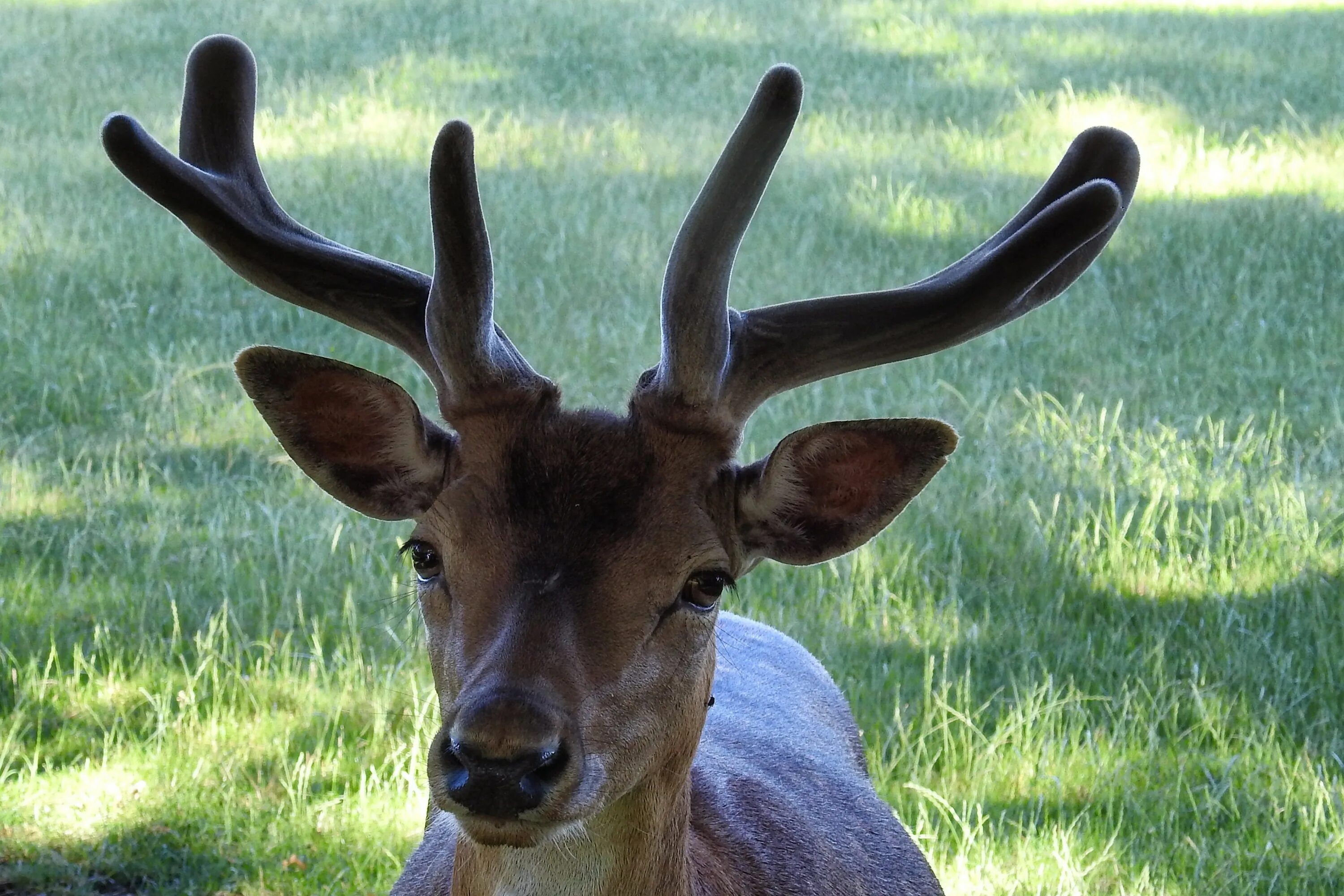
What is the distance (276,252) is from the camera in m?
3.43

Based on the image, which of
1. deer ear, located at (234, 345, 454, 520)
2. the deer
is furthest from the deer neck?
deer ear, located at (234, 345, 454, 520)

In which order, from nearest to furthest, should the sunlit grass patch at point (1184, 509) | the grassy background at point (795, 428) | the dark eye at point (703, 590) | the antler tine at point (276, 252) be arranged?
the dark eye at point (703, 590) < the antler tine at point (276, 252) < the grassy background at point (795, 428) < the sunlit grass patch at point (1184, 509)

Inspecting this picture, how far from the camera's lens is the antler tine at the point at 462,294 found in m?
3.08

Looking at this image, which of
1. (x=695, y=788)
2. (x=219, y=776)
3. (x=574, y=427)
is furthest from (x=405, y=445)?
(x=219, y=776)

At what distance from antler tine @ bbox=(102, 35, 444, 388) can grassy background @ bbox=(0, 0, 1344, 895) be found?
0.54 meters

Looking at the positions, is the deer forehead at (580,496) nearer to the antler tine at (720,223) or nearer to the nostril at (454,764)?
the antler tine at (720,223)

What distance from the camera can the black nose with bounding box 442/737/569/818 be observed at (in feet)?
8.63

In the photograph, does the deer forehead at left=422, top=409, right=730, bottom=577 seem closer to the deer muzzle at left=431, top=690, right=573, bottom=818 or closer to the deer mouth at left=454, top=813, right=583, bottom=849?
the deer muzzle at left=431, top=690, right=573, bottom=818

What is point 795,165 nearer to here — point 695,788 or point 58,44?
point 58,44

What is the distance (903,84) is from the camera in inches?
574

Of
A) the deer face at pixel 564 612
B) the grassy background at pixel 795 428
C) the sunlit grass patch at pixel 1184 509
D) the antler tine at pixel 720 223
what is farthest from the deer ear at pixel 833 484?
the sunlit grass patch at pixel 1184 509

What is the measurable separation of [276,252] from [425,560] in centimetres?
76

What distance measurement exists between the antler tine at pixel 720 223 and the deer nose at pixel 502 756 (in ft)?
2.58

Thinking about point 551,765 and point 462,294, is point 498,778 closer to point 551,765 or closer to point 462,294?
point 551,765
